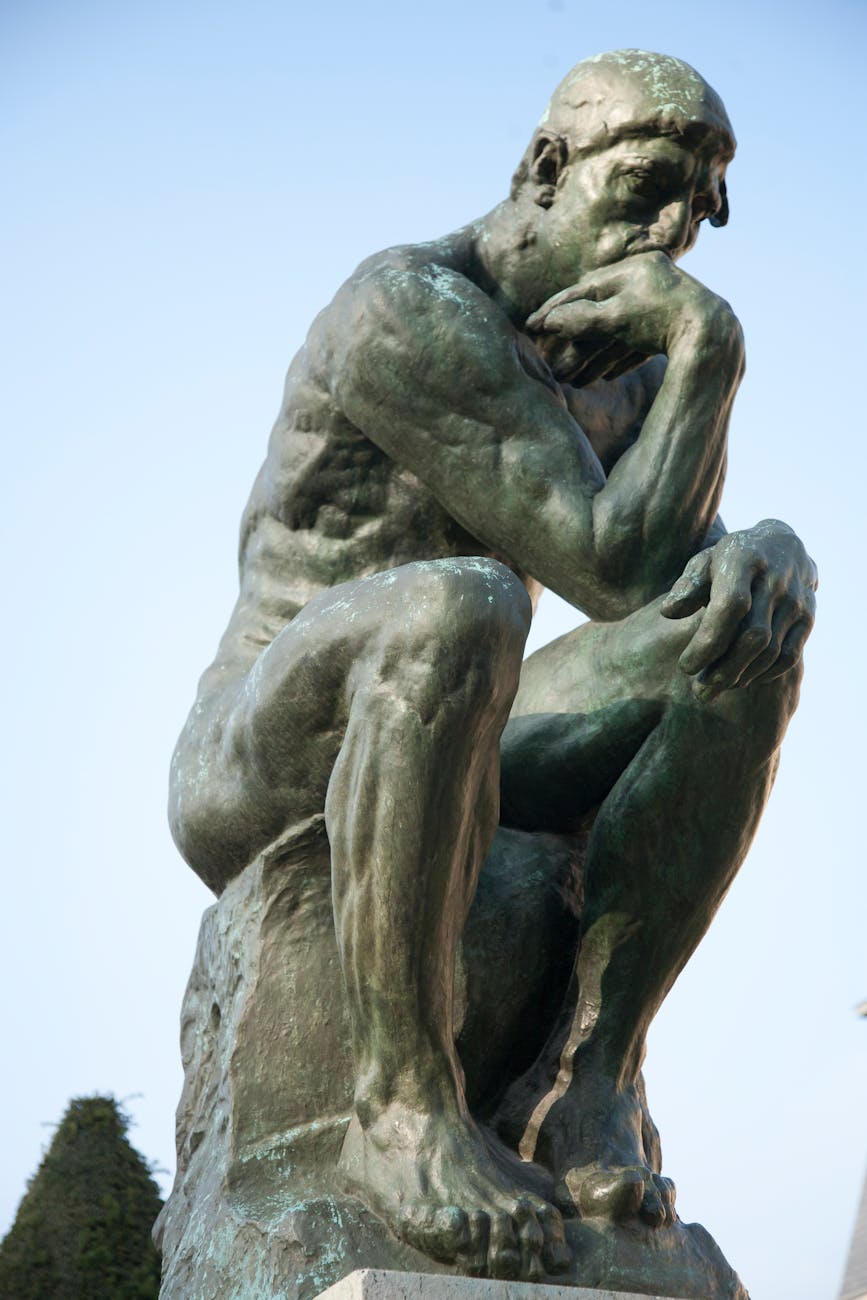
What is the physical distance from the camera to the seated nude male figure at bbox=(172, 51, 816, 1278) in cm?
416

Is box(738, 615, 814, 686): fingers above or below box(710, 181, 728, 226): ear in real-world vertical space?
below

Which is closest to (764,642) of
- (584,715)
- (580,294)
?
(584,715)

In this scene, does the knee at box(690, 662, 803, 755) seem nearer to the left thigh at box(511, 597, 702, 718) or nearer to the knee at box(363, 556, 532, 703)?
the left thigh at box(511, 597, 702, 718)

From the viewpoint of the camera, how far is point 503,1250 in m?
3.98

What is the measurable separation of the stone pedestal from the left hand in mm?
754

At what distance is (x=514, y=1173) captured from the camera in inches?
170

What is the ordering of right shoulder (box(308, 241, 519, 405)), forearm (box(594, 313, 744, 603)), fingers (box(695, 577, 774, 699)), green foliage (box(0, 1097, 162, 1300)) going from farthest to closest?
green foliage (box(0, 1097, 162, 1300)) → right shoulder (box(308, 241, 519, 405)) → forearm (box(594, 313, 744, 603)) → fingers (box(695, 577, 774, 699))

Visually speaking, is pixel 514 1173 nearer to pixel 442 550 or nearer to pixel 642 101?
pixel 442 550

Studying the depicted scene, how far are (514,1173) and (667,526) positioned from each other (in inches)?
58.2

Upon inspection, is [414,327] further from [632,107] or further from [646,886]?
[646,886]

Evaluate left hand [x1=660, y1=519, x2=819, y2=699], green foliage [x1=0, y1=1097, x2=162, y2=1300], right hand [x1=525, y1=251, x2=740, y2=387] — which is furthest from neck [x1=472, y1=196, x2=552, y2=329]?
green foliage [x1=0, y1=1097, x2=162, y2=1300]

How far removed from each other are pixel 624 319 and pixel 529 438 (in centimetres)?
38

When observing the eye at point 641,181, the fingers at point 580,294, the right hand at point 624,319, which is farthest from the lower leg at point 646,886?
the eye at point 641,181

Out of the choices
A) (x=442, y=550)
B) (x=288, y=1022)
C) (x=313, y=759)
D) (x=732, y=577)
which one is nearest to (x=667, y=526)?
(x=732, y=577)
